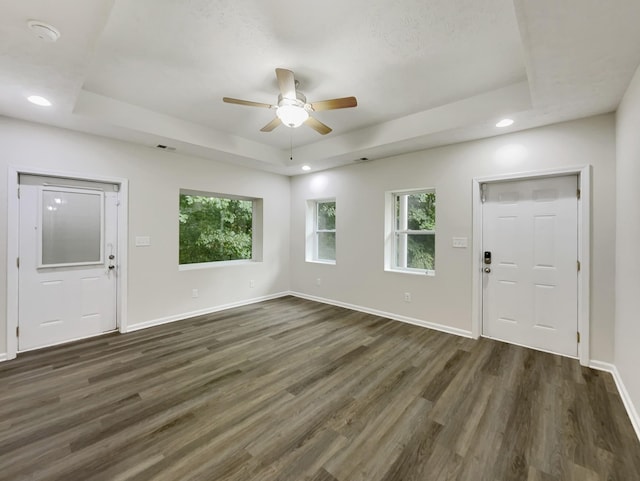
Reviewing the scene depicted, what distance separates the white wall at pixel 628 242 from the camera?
206cm

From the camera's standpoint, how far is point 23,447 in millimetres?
1787

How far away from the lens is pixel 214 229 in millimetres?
5082

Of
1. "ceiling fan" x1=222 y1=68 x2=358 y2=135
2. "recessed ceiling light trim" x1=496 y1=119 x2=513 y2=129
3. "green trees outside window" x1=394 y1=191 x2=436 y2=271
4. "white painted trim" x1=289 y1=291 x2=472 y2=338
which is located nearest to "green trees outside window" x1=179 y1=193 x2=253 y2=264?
"white painted trim" x1=289 y1=291 x2=472 y2=338

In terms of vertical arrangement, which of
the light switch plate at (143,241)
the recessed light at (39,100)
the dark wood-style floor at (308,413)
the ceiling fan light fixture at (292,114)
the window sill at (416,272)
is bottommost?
the dark wood-style floor at (308,413)

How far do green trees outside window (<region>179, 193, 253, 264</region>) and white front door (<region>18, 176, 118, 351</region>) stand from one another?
1.07 m

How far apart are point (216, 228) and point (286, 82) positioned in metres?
3.41

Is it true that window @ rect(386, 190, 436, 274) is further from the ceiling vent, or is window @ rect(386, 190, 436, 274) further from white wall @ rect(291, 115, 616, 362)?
the ceiling vent

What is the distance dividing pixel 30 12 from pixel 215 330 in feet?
11.1

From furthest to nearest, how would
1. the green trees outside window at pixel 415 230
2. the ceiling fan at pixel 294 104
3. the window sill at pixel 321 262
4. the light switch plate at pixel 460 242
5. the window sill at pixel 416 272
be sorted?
the window sill at pixel 321 262
the green trees outside window at pixel 415 230
the window sill at pixel 416 272
the light switch plate at pixel 460 242
the ceiling fan at pixel 294 104

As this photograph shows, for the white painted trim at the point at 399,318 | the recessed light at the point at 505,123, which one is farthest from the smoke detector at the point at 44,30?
the white painted trim at the point at 399,318

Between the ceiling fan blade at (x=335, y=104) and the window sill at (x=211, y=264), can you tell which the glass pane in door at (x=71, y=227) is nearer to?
the window sill at (x=211, y=264)

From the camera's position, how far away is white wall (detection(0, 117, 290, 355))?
3.11 meters

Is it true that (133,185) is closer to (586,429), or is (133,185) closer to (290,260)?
(290,260)

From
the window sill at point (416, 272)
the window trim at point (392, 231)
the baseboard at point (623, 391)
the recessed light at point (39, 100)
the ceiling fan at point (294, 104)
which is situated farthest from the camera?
the window trim at point (392, 231)
